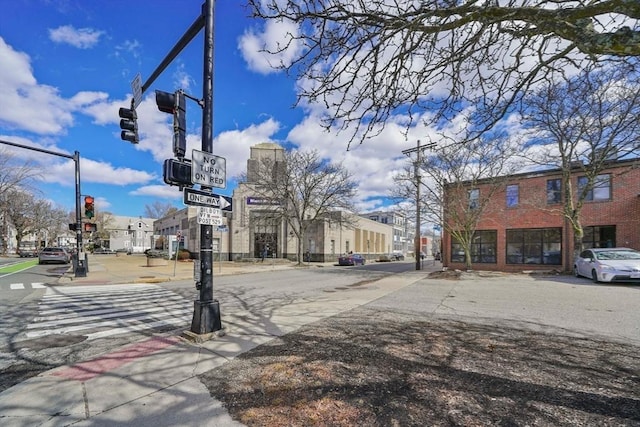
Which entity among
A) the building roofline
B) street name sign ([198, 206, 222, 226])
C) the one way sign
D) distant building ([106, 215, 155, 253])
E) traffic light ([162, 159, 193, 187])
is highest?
the building roofline

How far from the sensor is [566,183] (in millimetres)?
19422

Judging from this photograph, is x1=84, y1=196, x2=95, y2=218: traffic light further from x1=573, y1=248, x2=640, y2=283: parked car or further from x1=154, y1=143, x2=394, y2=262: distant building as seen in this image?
x1=573, y1=248, x2=640, y2=283: parked car

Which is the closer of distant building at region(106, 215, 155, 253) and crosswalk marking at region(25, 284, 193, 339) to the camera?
crosswalk marking at region(25, 284, 193, 339)

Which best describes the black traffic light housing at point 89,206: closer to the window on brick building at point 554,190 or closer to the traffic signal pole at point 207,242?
the traffic signal pole at point 207,242

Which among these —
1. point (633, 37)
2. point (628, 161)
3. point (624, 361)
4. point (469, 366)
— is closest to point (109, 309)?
point (469, 366)

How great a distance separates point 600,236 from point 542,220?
3291 millimetres

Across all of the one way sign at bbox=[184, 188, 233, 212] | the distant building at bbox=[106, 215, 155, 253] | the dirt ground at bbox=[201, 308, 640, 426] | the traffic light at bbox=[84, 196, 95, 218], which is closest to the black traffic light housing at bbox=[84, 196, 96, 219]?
the traffic light at bbox=[84, 196, 95, 218]

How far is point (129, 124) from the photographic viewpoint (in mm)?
8992

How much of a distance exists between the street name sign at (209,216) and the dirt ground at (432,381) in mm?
2295

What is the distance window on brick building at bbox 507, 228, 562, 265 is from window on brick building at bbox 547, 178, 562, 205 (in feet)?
6.58

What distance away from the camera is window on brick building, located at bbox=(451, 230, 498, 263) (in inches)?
1020

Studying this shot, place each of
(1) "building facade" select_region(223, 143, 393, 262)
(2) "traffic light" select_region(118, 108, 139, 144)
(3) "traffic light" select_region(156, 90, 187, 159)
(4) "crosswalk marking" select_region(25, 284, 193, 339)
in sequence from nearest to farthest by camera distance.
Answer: (3) "traffic light" select_region(156, 90, 187, 159)
(4) "crosswalk marking" select_region(25, 284, 193, 339)
(2) "traffic light" select_region(118, 108, 139, 144)
(1) "building facade" select_region(223, 143, 393, 262)

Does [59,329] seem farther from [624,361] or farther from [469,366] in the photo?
[624,361]

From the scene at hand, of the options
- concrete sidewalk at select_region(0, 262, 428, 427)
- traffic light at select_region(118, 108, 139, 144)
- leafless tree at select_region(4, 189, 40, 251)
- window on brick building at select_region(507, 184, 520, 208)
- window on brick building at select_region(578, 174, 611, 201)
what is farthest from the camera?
leafless tree at select_region(4, 189, 40, 251)
